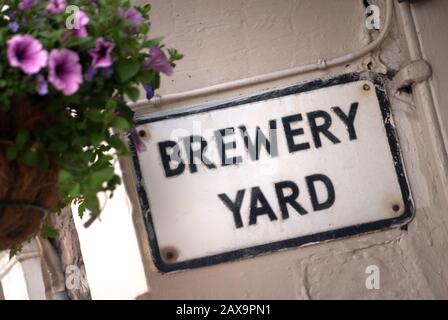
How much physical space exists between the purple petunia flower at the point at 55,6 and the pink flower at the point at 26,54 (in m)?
0.15

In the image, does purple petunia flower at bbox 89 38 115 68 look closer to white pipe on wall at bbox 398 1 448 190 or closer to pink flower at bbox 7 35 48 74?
pink flower at bbox 7 35 48 74

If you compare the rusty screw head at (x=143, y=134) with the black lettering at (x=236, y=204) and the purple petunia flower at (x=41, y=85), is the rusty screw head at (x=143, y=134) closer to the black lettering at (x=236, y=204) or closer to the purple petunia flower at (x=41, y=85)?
the black lettering at (x=236, y=204)

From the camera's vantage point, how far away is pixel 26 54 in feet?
4.63

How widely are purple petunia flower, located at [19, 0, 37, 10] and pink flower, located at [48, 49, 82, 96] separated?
0.58 ft

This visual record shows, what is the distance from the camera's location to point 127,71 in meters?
1.51

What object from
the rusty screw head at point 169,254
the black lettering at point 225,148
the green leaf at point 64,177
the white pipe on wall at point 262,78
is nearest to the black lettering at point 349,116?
the white pipe on wall at point 262,78

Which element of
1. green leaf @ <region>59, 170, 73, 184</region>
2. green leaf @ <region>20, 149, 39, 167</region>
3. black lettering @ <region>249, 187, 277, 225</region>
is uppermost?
green leaf @ <region>20, 149, 39, 167</region>

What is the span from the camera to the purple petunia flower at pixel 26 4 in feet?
5.08

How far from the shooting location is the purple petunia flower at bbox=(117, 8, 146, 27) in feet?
5.09

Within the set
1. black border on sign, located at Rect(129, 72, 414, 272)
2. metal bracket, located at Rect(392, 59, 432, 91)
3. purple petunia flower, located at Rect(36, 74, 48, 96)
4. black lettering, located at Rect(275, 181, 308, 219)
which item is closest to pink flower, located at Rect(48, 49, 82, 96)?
purple petunia flower, located at Rect(36, 74, 48, 96)

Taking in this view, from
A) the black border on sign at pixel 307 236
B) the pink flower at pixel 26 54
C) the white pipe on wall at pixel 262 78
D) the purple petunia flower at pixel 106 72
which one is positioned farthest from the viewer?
the white pipe on wall at pixel 262 78

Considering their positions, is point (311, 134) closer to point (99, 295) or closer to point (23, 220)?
point (99, 295)

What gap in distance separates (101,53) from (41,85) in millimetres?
133

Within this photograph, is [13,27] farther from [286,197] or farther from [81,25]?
[286,197]
